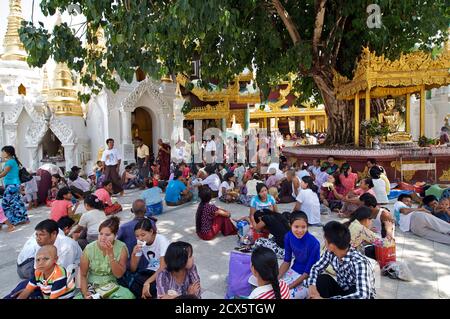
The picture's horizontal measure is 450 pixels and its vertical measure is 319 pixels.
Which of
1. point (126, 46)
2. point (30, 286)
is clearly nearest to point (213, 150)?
point (126, 46)

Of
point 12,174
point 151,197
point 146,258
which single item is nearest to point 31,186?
point 12,174

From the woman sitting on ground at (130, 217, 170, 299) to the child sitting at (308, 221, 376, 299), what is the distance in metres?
1.38

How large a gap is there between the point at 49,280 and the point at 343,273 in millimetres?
2424

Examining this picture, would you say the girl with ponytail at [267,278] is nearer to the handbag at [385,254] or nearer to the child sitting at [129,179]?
the handbag at [385,254]

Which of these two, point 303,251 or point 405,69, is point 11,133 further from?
point 405,69

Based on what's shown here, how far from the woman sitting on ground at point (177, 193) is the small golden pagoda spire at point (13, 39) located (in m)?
12.4

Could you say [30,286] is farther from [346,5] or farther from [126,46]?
[346,5]

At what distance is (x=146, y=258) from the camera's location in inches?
143

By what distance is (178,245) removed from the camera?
9.08 feet

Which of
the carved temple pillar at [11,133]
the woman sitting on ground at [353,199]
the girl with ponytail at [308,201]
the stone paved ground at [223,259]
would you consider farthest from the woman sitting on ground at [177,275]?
the carved temple pillar at [11,133]

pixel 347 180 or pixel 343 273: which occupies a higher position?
pixel 347 180

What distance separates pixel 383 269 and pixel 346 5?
7.55 meters

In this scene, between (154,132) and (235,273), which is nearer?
(235,273)
